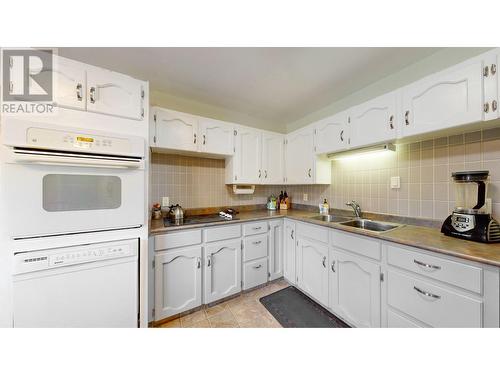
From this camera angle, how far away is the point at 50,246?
973 mm

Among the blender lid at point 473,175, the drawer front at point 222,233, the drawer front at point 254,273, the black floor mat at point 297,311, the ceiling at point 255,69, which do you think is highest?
the ceiling at point 255,69

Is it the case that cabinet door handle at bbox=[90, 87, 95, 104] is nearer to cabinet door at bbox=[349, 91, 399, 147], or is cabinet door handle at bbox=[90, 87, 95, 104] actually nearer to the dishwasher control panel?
the dishwasher control panel

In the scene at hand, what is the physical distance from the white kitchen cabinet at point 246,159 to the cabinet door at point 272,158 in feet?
0.25

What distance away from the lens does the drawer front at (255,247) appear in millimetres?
1875

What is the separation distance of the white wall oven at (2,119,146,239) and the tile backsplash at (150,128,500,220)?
755 mm

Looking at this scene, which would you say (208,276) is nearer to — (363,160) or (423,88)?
(363,160)

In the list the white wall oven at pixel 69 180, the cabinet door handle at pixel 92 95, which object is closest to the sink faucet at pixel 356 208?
the white wall oven at pixel 69 180

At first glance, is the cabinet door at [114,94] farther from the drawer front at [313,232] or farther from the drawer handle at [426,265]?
the drawer handle at [426,265]

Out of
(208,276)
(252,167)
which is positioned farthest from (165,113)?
(208,276)

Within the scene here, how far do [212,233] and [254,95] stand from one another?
1582 millimetres

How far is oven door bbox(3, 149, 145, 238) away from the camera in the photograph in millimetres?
901

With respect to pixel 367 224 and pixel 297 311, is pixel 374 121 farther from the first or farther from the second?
pixel 297 311

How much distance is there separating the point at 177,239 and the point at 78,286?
62 centimetres

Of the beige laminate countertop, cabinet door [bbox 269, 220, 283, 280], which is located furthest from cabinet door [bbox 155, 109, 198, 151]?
cabinet door [bbox 269, 220, 283, 280]
